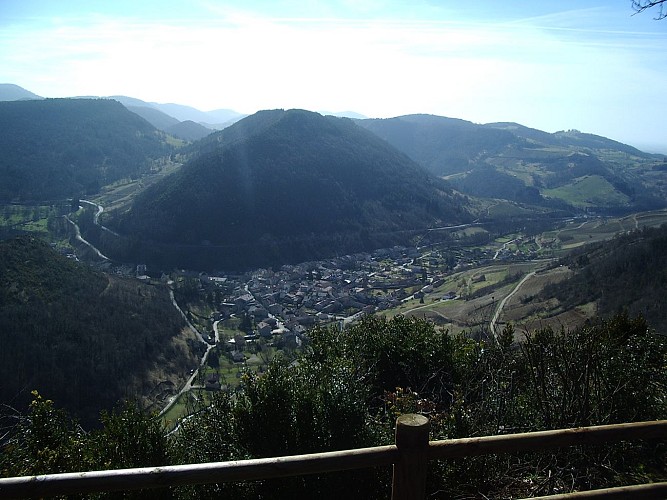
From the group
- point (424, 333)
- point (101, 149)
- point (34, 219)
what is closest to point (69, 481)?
point (424, 333)

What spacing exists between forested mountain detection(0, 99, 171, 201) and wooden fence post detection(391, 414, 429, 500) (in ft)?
383

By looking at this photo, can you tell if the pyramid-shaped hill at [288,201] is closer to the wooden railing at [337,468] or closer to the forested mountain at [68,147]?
the forested mountain at [68,147]

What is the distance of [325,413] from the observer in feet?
18.0

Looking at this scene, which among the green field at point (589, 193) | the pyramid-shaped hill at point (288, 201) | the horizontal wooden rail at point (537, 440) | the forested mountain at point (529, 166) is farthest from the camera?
the forested mountain at point (529, 166)

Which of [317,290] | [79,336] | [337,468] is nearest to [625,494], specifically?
[337,468]

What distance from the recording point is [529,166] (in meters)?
146

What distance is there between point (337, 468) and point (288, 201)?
78.2 metres

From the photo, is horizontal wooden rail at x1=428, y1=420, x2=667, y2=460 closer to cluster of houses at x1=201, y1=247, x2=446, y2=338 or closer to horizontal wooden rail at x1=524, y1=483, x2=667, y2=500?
horizontal wooden rail at x1=524, y1=483, x2=667, y2=500

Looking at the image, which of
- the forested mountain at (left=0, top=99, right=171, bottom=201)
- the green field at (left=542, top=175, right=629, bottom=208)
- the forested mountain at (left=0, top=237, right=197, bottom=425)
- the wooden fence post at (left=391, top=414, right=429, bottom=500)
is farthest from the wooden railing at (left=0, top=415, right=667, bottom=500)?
the green field at (left=542, top=175, right=629, bottom=208)

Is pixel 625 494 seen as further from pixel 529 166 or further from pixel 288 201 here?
pixel 529 166

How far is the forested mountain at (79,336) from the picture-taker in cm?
2491

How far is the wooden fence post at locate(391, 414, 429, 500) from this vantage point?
1982 mm

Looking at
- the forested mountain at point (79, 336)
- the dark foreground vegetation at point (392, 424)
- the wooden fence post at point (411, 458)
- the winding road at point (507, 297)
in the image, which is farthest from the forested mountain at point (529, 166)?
the wooden fence post at point (411, 458)

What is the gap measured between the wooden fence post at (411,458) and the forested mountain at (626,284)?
19.5 metres
